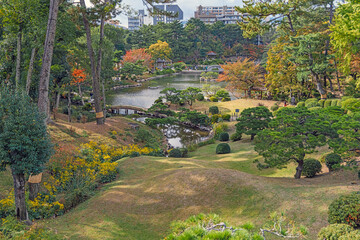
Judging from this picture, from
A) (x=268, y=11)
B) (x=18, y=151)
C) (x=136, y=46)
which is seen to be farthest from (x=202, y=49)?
(x=18, y=151)

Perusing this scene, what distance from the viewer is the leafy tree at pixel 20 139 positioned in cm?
720

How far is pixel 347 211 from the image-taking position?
665 centimetres

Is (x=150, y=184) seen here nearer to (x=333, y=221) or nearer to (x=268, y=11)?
(x=333, y=221)

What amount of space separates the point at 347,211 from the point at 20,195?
840 centimetres

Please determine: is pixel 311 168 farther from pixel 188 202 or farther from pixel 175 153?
pixel 175 153

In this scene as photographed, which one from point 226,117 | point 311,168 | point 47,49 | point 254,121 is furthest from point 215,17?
point 47,49

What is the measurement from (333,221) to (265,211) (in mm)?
1821

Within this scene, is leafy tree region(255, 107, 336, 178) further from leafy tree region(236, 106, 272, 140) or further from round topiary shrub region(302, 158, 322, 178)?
leafy tree region(236, 106, 272, 140)

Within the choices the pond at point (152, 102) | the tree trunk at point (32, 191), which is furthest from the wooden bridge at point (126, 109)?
the tree trunk at point (32, 191)

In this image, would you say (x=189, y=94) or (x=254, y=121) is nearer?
(x=254, y=121)

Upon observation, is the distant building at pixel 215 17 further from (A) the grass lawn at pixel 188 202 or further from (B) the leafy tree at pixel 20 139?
(B) the leafy tree at pixel 20 139

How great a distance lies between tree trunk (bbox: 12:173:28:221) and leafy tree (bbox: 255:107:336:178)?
892 centimetres

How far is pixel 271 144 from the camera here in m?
12.5

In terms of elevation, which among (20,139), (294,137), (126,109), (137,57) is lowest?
(126,109)
